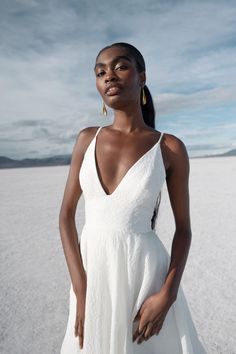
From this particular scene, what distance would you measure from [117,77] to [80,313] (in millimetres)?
811

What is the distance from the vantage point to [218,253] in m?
4.79

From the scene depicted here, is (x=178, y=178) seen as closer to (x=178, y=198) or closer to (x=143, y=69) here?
(x=178, y=198)

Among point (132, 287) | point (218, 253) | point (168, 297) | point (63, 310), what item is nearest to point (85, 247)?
point (132, 287)

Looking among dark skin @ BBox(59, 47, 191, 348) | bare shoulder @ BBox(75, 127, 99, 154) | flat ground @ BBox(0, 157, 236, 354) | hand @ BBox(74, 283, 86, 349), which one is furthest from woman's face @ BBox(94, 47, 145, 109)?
flat ground @ BBox(0, 157, 236, 354)

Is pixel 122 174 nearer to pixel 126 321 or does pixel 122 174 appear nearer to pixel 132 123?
pixel 132 123

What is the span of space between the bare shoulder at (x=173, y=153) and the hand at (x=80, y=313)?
0.52 metres

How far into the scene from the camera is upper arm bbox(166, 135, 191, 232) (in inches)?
56.4

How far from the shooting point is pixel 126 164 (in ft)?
4.65

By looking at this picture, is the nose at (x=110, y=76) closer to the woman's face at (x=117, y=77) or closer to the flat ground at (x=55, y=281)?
the woman's face at (x=117, y=77)

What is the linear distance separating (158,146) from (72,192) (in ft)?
1.18

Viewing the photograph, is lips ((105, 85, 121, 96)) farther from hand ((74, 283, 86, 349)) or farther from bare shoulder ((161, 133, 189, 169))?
hand ((74, 283, 86, 349))

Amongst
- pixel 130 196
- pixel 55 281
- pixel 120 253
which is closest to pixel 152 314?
pixel 120 253

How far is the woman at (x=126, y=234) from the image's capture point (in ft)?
4.46

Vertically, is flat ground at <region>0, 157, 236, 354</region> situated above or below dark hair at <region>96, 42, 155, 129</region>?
below
